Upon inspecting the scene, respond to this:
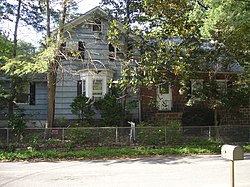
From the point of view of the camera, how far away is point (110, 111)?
19.0m

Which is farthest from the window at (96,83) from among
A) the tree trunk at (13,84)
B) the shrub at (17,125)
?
the shrub at (17,125)

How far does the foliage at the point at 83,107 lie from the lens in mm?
19188

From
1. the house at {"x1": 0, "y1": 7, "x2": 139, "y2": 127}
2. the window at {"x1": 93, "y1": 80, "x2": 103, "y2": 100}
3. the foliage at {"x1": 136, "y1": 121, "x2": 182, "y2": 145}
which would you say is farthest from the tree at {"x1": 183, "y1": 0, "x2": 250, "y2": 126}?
the window at {"x1": 93, "y1": 80, "x2": 103, "y2": 100}

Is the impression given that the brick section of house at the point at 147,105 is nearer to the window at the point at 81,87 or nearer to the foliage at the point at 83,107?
the foliage at the point at 83,107

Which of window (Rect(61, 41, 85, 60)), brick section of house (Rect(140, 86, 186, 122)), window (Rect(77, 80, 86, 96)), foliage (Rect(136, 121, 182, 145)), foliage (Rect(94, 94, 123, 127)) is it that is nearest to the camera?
foliage (Rect(136, 121, 182, 145))

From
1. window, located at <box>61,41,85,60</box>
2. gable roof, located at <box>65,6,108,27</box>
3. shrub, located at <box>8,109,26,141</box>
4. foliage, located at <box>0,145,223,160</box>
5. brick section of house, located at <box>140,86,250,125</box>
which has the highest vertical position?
gable roof, located at <box>65,6,108,27</box>

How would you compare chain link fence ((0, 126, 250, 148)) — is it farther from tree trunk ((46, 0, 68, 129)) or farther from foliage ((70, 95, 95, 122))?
foliage ((70, 95, 95, 122))

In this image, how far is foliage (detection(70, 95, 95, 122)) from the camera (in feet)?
63.0

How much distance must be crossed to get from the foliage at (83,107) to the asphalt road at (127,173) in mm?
7161

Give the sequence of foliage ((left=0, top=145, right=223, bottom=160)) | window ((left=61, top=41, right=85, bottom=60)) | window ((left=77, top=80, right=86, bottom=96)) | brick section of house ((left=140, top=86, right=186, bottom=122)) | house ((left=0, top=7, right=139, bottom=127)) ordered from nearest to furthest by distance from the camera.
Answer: foliage ((left=0, top=145, right=223, bottom=160)), window ((left=61, top=41, right=85, bottom=60)), house ((left=0, top=7, right=139, bottom=127)), window ((left=77, top=80, right=86, bottom=96)), brick section of house ((left=140, top=86, right=186, bottom=122))

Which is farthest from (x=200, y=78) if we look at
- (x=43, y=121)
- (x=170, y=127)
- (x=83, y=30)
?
(x=43, y=121)

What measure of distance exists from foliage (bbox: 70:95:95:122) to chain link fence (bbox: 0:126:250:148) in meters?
4.12

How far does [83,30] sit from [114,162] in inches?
467

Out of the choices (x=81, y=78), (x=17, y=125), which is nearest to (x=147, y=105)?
(x=81, y=78)
